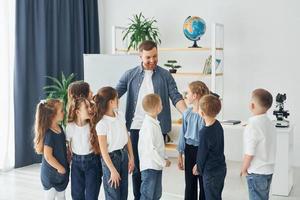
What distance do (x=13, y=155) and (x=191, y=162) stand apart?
2937mm

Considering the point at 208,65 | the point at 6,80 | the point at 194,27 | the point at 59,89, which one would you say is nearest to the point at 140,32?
the point at 194,27

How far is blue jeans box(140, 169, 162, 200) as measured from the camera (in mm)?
2951

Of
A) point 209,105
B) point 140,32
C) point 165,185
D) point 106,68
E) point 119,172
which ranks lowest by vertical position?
point 165,185

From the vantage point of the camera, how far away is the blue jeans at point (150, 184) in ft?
9.68

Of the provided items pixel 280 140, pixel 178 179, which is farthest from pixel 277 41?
pixel 178 179

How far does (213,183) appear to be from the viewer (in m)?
2.81

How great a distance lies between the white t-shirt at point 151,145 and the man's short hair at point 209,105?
14.1 inches

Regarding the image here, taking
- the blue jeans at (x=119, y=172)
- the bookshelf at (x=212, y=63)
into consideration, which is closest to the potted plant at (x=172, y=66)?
the bookshelf at (x=212, y=63)

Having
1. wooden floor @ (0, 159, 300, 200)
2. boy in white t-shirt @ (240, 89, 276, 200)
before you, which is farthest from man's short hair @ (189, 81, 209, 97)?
wooden floor @ (0, 159, 300, 200)

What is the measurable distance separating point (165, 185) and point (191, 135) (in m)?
1.52

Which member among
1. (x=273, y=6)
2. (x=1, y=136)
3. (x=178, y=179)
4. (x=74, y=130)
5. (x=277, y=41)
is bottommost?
(x=178, y=179)

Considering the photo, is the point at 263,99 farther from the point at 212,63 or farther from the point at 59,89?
the point at 59,89

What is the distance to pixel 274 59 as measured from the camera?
5051mm

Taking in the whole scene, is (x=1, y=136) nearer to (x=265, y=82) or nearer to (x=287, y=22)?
(x=265, y=82)
